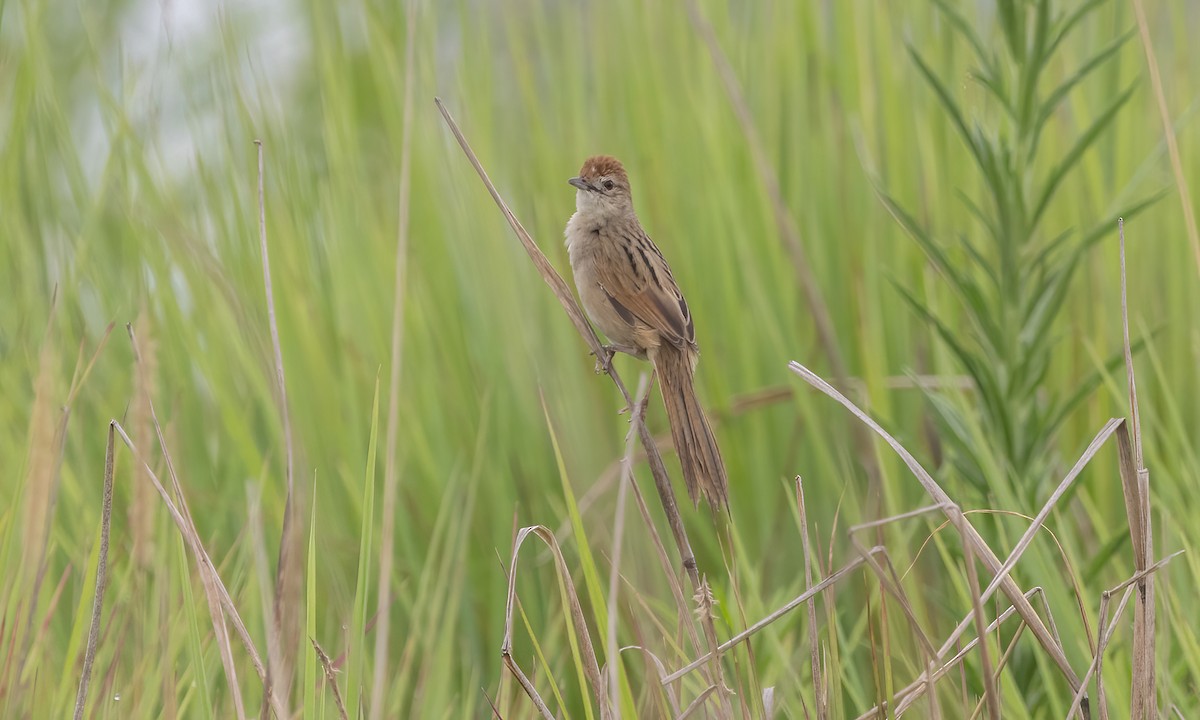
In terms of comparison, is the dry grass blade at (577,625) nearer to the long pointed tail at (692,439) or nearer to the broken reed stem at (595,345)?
the broken reed stem at (595,345)

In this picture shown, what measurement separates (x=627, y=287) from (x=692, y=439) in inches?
26.9

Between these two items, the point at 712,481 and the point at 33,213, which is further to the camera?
the point at 33,213

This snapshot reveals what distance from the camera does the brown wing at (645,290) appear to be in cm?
264

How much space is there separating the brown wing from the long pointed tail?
0.36 ft

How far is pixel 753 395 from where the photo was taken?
3.08 m

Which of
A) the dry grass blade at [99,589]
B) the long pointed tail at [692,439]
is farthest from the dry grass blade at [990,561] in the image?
the dry grass blade at [99,589]

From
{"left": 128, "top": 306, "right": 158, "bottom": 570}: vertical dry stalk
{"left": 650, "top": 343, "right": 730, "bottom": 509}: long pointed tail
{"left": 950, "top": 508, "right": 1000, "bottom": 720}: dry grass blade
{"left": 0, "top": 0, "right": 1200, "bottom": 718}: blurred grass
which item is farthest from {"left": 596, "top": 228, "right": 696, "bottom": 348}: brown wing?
{"left": 950, "top": 508, "right": 1000, "bottom": 720}: dry grass blade

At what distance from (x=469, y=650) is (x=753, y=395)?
0.94 metres

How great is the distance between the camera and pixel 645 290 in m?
2.71

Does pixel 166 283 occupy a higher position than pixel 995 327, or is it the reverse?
pixel 166 283

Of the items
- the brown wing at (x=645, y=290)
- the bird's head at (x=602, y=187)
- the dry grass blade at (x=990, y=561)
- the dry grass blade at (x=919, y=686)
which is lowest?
the dry grass blade at (x=919, y=686)

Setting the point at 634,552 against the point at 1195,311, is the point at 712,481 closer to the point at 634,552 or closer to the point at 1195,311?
the point at 634,552

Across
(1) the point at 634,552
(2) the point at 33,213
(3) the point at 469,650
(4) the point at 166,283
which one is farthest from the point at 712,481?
(2) the point at 33,213

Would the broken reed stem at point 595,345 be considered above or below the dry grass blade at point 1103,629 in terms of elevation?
above
